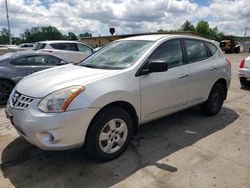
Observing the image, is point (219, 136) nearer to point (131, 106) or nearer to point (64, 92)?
point (131, 106)

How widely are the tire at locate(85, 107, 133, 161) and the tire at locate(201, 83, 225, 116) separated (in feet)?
7.39

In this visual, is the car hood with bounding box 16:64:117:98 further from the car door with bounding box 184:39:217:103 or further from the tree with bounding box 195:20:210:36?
the tree with bounding box 195:20:210:36

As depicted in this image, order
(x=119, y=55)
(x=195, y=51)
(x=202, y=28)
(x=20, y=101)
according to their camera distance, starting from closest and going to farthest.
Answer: (x=20, y=101) → (x=119, y=55) → (x=195, y=51) → (x=202, y=28)

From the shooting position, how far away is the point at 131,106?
331 cm

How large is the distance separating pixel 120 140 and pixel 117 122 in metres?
0.28

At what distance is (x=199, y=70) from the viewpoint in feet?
14.2

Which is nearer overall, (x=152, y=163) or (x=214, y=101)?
(x=152, y=163)

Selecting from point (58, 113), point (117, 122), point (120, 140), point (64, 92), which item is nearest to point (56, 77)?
point (64, 92)

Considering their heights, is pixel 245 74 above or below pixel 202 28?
below

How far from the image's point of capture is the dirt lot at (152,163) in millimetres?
2805

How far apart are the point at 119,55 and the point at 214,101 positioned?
2.43 metres

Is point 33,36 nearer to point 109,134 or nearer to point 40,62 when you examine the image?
point 40,62

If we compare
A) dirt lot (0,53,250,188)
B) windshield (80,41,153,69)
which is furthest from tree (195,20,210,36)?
dirt lot (0,53,250,188)

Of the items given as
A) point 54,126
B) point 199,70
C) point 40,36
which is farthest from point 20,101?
point 40,36
